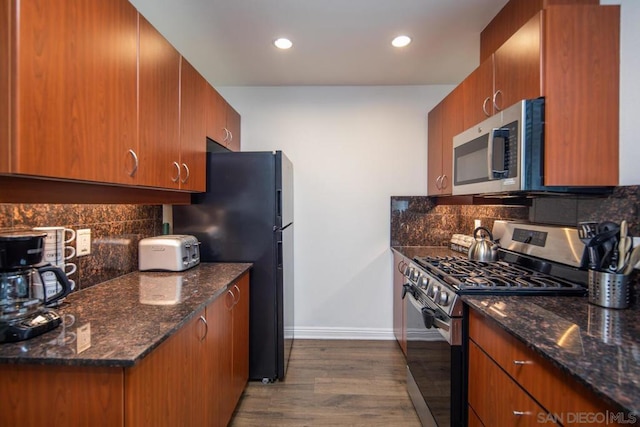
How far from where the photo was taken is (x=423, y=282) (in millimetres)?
1934

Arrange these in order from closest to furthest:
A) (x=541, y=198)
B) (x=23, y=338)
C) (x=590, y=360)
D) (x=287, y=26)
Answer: (x=590, y=360)
(x=23, y=338)
(x=541, y=198)
(x=287, y=26)

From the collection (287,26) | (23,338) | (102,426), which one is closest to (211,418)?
(102,426)

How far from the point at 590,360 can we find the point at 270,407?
186 cm

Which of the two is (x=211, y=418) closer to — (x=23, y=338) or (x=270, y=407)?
(x=270, y=407)

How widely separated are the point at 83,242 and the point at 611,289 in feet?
7.78

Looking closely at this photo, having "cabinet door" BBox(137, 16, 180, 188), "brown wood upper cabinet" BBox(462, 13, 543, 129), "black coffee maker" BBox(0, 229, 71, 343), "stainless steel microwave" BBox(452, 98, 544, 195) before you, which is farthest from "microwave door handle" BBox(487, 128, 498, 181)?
"black coffee maker" BBox(0, 229, 71, 343)

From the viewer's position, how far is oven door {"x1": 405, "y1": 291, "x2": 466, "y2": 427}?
1510 millimetres

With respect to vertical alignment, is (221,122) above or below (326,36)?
below

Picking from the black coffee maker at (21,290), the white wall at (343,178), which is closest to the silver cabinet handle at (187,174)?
the black coffee maker at (21,290)

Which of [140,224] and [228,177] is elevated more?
[228,177]

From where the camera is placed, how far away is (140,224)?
7.07 feet

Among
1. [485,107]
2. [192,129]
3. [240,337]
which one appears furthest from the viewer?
[240,337]

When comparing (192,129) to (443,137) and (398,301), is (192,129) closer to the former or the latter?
(443,137)

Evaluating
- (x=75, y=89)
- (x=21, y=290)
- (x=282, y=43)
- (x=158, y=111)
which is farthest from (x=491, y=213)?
(x=21, y=290)
